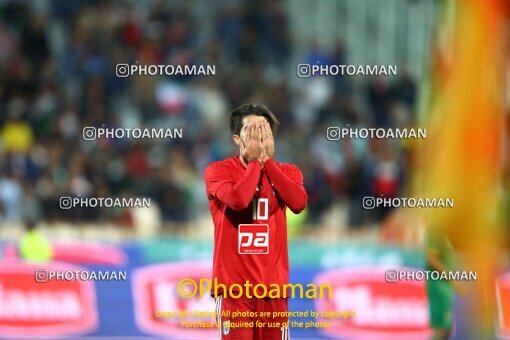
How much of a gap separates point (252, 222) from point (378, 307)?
110 inches

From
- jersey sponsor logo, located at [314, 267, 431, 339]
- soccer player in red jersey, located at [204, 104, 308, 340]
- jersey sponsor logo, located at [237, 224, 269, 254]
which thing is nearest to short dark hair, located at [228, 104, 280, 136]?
soccer player in red jersey, located at [204, 104, 308, 340]

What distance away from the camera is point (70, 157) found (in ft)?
26.7

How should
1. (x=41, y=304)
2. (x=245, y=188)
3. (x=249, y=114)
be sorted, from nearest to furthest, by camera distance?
(x=245, y=188), (x=249, y=114), (x=41, y=304)

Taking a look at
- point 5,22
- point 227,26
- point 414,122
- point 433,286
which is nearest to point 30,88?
point 5,22

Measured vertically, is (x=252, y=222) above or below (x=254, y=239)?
above

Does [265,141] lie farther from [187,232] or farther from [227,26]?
[227,26]

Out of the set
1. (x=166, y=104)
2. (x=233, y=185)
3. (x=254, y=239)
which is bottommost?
(x=254, y=239)

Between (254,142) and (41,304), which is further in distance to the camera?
(41,304)

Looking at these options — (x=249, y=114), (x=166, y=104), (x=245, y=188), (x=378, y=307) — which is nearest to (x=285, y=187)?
(x=245, y=188)

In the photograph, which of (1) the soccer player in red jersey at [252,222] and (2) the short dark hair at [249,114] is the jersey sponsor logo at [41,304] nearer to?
(1) the soccer player in red jersey at [252,222]

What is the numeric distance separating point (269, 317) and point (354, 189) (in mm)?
3453

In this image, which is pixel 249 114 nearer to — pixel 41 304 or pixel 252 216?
pixel 252 216

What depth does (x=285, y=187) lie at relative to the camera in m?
4.61

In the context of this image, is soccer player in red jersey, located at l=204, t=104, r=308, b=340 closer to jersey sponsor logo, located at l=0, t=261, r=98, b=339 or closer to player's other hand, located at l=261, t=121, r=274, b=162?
player's other hand, located at l=261, t=121, r=274, b=162
